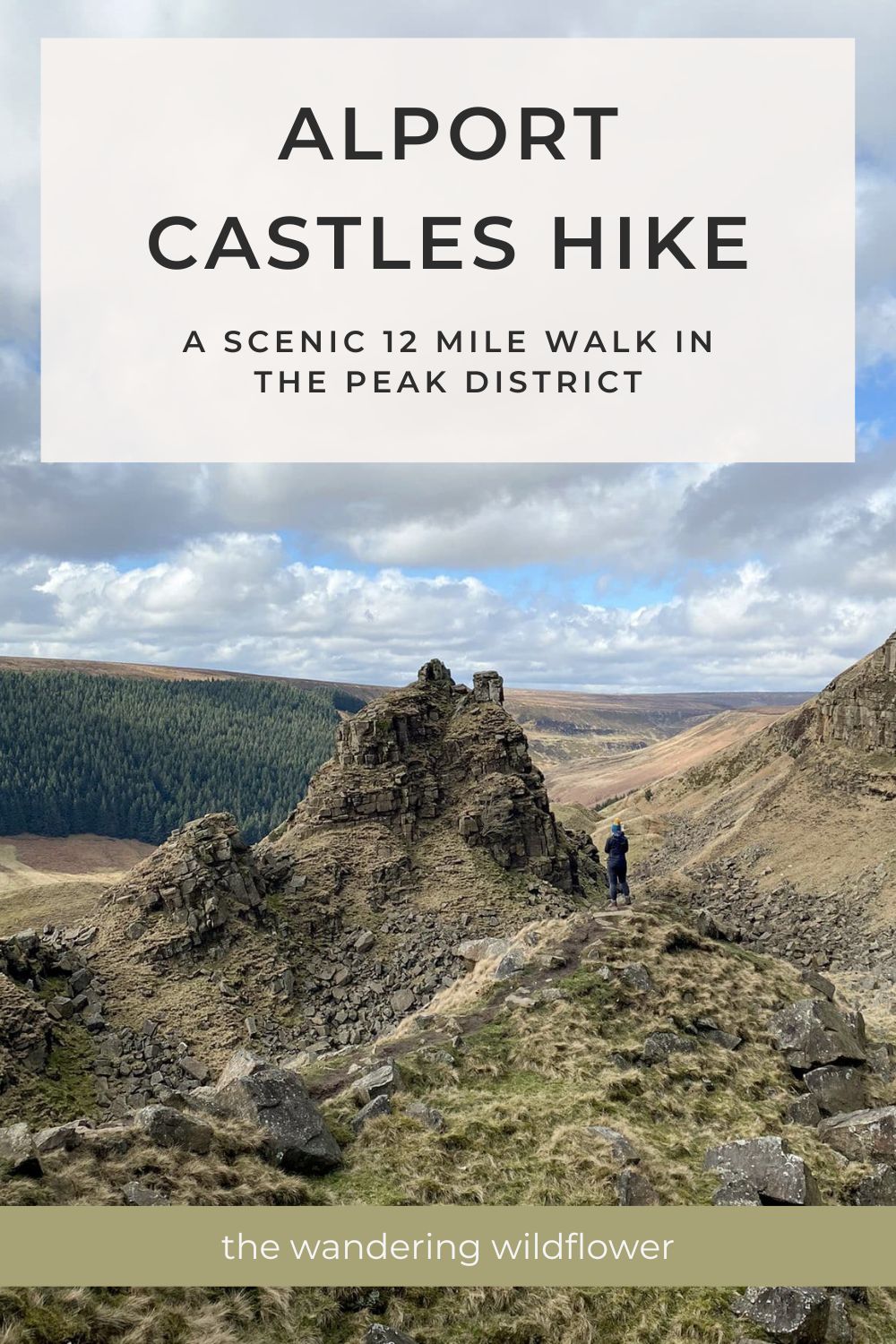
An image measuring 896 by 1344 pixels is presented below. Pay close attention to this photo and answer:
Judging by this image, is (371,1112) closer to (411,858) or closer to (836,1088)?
(836,1088)

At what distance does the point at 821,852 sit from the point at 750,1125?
45236mm

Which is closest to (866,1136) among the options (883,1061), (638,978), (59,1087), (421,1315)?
(883,1061)

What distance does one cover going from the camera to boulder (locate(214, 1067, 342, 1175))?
40.4 ft

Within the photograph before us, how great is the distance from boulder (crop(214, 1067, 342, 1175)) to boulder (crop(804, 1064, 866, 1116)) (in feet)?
36.5

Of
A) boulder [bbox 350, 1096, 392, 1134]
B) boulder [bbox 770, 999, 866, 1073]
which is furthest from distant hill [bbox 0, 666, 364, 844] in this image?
boulder [bbox 350, 1096, 392, 1134]

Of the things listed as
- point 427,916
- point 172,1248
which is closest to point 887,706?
point 427,916

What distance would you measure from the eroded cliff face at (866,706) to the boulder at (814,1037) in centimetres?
4649

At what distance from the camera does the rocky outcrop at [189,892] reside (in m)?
31.8

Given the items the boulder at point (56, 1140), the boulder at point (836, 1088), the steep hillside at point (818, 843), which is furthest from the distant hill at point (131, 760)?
the boulder at point (56, 1140)

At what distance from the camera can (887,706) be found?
60281mm

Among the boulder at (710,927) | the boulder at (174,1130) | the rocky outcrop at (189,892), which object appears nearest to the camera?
the boulder at (174,1130)

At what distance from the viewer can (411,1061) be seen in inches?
659

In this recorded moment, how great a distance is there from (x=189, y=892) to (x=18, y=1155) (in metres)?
23.7

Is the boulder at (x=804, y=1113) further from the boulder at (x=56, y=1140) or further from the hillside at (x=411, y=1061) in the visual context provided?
the boulder at (x=56, y=1140)
